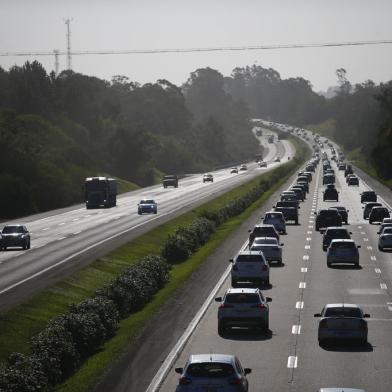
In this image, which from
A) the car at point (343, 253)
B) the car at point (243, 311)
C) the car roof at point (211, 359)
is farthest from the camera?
the car at point (343, 253)

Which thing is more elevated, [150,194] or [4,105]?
[4,105]

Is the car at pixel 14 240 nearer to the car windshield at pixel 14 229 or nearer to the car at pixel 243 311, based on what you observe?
the car windshield at pixel 14 229

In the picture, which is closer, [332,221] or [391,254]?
[391,254]

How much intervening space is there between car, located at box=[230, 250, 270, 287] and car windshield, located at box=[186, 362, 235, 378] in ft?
81.5

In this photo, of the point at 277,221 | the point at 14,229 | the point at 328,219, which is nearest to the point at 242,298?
the point at 14,229

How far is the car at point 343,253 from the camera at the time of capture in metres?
55.0

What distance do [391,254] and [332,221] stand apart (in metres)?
15.1

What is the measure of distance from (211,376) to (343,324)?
34.6ft

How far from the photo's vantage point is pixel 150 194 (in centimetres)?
14062

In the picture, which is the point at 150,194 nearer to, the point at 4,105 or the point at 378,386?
the point at 4,105

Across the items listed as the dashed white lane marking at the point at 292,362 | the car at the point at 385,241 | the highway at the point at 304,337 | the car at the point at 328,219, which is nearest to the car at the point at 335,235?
the highway at the point at 304,337

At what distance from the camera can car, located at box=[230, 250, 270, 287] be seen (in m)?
47.5

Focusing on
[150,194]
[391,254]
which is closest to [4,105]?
[150,194]

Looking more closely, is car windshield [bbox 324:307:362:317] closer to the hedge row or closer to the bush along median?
the bush along median
